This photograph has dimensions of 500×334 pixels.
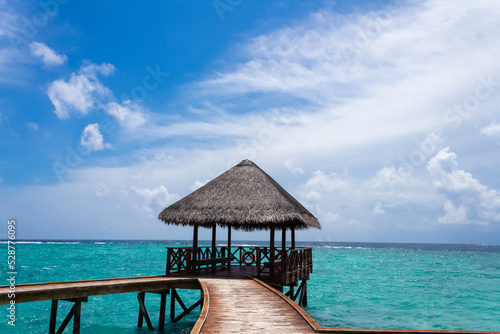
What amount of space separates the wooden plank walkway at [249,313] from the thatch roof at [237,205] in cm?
272

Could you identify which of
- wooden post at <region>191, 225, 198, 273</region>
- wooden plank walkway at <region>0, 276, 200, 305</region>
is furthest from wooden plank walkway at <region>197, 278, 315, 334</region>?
wooden post at <region>191, 225, 198, 273</region>

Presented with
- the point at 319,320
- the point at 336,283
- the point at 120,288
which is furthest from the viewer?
the point at 336,283

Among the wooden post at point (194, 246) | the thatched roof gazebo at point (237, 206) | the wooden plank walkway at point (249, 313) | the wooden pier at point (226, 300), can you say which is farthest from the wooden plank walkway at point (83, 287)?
the wooden plank walkway at point (249, 313)

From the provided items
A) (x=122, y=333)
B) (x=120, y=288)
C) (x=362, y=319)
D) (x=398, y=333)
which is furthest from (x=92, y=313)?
(x=398, y=333)

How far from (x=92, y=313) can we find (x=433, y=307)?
620 inches

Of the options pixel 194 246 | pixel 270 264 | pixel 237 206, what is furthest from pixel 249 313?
pixel 194 246

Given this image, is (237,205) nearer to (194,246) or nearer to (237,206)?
(237,206)

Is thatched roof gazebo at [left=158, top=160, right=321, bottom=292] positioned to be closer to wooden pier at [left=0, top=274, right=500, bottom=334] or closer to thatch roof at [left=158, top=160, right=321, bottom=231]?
thatch roof at [left=158, top=160, right=321, bottom=231]

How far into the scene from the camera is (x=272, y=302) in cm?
857

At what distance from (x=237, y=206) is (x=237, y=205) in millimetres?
48

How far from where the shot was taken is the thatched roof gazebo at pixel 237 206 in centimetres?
1288

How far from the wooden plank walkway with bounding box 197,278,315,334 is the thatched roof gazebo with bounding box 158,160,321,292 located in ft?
8.82

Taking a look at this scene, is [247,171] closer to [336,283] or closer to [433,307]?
[433,307]

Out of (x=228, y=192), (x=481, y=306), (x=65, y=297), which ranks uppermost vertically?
(x=228, y=192)
